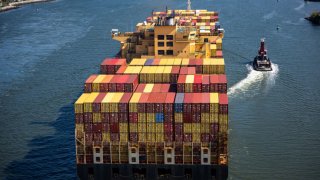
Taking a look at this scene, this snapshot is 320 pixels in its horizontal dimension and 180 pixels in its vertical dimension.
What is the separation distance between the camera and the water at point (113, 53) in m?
→ 58.9

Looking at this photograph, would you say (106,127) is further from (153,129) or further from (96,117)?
(153,129)

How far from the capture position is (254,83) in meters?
87.7

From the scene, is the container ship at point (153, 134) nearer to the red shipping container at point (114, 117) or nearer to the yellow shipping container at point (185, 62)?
the red shipping container at point (114, 117)

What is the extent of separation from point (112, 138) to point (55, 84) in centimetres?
3972

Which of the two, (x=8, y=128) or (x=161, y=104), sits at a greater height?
(x=161, y=104)

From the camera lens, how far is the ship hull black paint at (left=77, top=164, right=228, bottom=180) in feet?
167

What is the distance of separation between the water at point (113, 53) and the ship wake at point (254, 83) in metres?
0.17

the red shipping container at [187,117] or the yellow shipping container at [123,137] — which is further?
the yellow shipping container at [123,137]

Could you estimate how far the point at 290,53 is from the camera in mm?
105938

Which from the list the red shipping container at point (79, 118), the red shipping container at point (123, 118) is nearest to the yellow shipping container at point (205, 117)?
the red shipping container at point (123, 118)

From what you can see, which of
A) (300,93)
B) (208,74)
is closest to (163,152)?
(208,74)

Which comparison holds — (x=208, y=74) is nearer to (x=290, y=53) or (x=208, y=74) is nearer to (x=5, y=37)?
(x=290, y=53)

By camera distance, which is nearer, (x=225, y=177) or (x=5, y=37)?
(x=225, y=177)

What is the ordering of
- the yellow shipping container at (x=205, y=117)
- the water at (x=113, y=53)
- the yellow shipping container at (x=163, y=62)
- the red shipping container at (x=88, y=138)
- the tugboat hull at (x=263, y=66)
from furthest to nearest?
the tugboat hull at (x=263, y=66) < the yellow shipping container at (x=163, y=62) < the water at (x=113, y=53) < the red shipping container at (x=88, y=138) < the yellow shipping container at (x=205, y=117)
